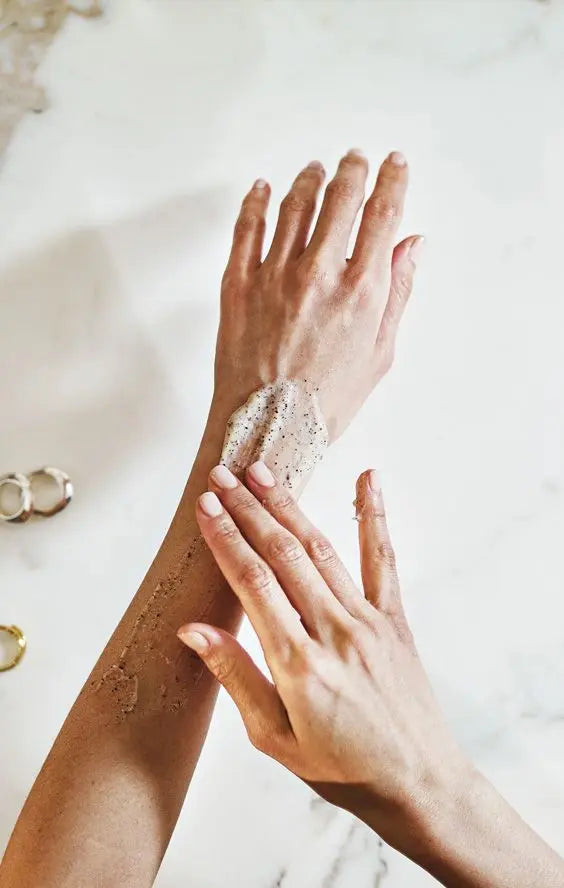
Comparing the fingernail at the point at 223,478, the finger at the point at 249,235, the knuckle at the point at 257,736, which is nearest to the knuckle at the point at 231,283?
the finger at the point at 249,235

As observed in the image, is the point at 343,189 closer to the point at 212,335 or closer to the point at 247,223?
the point at 247,223

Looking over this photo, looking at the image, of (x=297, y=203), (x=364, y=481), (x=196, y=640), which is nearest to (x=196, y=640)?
(x=196, y=640)

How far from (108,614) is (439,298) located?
0.51m

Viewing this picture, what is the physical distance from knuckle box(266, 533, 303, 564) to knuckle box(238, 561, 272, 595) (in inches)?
0.5

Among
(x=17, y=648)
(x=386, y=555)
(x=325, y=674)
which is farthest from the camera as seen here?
(x=17, y=648)

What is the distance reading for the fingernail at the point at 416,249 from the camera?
36.5 inches

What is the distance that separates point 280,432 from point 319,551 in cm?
14

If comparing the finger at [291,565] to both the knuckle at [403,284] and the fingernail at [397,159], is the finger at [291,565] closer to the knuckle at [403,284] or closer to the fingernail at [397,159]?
the knuckle at [403,284]

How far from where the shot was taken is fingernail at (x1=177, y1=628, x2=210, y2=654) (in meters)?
0.71

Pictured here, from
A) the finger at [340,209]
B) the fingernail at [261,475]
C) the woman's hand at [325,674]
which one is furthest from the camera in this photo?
the finger at [340,209]

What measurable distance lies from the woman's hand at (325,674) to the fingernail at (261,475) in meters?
0.02

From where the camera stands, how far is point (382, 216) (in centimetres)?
89

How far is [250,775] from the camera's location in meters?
0.88

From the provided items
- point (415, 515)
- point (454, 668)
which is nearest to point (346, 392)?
point (415, 515)
